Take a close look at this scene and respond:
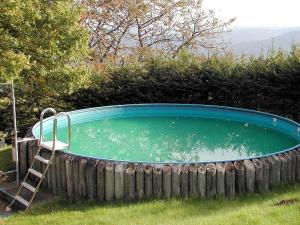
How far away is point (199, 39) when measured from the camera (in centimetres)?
2727

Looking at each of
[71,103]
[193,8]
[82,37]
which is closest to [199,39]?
[193,8]

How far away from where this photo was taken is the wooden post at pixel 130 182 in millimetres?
8758

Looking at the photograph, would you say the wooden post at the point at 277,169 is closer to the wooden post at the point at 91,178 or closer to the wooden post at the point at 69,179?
the wooden post at the point at 91,178

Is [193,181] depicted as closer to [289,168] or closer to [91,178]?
[91,178]

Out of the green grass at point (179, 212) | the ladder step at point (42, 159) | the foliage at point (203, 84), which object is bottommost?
the green grass at point (179, 212)

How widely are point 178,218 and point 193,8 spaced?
2076 cm

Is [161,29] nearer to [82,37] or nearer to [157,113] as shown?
[157,113]

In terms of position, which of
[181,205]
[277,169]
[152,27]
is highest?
[152,27]

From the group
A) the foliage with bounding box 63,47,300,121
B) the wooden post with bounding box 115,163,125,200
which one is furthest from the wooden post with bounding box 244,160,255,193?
the foliage with bounding box 63,47,300,121

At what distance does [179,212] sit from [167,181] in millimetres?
896

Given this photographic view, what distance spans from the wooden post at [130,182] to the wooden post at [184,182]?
0.92 metres

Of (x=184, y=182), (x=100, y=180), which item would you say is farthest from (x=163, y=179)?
(x=100, y=180)

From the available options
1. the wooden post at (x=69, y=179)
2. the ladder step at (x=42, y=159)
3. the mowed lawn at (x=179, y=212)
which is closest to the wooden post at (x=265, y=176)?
the mowed lawn at (x=179, y=212)

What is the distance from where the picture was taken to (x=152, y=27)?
26719 mm
